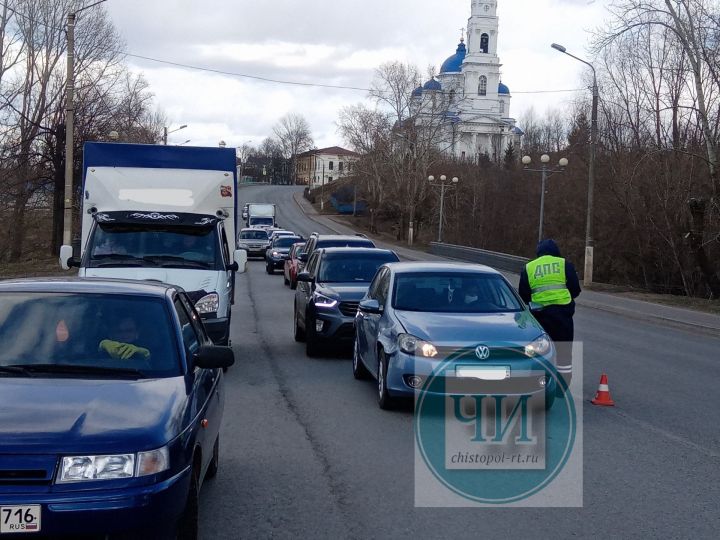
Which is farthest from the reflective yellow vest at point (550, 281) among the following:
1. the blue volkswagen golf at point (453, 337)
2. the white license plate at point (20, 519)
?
the white license plate at point (20, 519)

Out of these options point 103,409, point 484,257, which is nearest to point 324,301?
point 103,409

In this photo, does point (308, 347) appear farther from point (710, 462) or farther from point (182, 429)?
point (182, 429)

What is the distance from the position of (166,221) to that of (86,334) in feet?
24.1

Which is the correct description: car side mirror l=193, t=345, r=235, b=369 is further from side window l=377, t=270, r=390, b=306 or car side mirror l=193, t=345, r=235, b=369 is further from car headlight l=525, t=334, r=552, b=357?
side window l=377, t=270, r=390, b=306

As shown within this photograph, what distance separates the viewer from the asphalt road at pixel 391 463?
18.4 ft

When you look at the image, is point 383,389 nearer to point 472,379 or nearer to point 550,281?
point 472,379

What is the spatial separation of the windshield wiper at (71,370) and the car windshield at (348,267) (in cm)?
A: 882

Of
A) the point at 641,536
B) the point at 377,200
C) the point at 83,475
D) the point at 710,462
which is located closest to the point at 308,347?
the point at 710,462

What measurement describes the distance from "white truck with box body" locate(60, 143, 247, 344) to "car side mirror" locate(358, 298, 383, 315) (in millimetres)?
2442

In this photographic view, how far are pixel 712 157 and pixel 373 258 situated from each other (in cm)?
1740

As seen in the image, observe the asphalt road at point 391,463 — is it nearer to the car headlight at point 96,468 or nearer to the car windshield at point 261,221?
the car headlight at point 96,468

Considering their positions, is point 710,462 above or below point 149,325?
below

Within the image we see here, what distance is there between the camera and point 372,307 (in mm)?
10062

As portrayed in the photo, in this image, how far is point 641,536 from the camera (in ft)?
17.7
